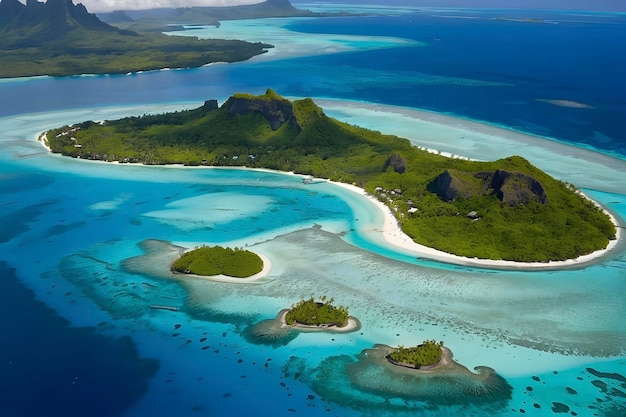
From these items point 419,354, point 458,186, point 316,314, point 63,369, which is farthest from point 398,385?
point 458,186

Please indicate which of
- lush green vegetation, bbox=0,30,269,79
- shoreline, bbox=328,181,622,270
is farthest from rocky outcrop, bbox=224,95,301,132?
lush green vegetation, bbox=0,30,269,79

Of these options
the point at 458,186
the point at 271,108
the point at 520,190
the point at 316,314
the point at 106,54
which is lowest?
the point at 316,314

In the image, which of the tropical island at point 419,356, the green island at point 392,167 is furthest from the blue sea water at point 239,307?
the green island at point 392,167

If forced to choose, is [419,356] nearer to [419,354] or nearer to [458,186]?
[419,354]

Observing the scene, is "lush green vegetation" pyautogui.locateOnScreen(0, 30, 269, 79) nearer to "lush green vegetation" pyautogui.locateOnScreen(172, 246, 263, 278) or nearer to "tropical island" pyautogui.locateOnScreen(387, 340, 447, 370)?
"lush green vegetation" pyautogui.locateOnScreen(172, 246, 263, 278)

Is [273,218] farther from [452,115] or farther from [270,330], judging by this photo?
[452,115]

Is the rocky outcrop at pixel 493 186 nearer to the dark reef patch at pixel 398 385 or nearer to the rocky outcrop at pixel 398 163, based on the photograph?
the rocky outcrop at pixel 398 163
